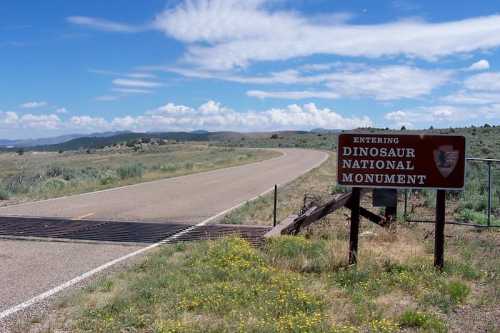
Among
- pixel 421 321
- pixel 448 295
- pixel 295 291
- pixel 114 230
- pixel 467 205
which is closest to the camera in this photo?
pixel 421 321

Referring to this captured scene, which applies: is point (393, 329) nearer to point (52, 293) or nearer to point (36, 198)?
point (52, 293)

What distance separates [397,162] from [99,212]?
8.61 m

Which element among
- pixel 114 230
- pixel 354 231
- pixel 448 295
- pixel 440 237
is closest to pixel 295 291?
pixel 448 295

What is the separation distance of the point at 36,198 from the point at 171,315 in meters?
13.5

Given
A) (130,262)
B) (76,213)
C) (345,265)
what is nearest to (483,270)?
(345,265)

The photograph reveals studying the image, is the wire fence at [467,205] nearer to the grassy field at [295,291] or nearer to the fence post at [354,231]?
the grassy field at [295,291]

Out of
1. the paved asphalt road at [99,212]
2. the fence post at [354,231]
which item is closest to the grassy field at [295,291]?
the fence post at [354,231]

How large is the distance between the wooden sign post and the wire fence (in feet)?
12.1

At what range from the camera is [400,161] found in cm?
768

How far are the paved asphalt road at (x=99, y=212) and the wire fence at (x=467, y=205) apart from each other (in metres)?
4.82

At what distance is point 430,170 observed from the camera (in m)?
7.64

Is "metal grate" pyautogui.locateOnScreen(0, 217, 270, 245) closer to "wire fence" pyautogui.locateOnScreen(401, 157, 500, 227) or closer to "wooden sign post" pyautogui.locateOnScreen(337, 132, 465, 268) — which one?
"wooden sign post" pyautogui.locateOnScreen(337, 132, 465, 268)

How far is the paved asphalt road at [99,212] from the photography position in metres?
7.51

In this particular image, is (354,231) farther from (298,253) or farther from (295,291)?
(295,291)
